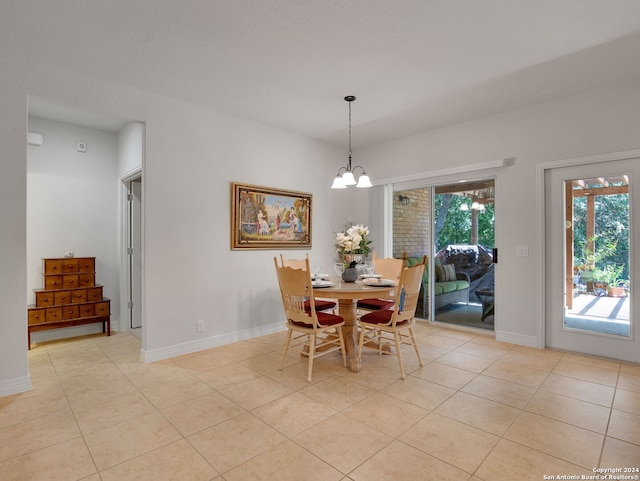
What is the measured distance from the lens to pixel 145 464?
1.83 meters

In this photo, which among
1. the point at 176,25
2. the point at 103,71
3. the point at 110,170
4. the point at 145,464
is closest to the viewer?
the point at 145,464

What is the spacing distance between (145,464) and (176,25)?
2.70 metres

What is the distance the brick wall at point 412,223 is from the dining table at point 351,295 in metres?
1.78

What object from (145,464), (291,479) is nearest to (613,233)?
(291,479)

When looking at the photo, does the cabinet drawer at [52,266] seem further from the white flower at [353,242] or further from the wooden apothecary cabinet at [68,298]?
the white flower at [353,242]

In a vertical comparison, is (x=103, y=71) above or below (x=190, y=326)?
above

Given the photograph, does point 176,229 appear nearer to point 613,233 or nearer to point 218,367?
point 218,367

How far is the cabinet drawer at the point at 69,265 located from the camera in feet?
13.2

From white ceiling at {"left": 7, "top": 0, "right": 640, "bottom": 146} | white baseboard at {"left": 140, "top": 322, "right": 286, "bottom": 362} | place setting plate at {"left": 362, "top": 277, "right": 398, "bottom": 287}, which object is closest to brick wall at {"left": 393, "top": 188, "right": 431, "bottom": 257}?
white ceiling at {"left": 7, "top": 0, "right": 640, "bottom": 146}

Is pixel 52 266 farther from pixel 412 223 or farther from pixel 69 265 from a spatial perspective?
pixel 412 223

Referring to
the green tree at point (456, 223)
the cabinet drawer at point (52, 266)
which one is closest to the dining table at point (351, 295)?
the green tree at point (456, 223)

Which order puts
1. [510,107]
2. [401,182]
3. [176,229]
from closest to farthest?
[176,229] < [510,107] < [401,182]

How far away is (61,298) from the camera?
158 inches

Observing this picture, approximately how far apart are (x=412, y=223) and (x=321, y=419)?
338cm
